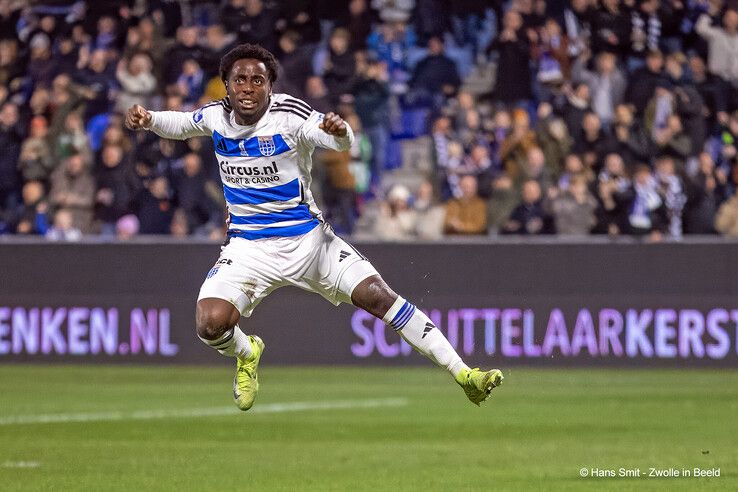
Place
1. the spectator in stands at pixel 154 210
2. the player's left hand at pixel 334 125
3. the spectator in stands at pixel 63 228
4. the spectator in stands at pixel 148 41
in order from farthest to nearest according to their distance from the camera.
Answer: the spectator in stands at pixel 148 41, the spectator in stands at pixel 154 210, the spectator in stands at pixel 63 228, the player's left hand at pixel 334 125

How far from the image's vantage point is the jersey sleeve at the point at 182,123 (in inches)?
Answer: 391

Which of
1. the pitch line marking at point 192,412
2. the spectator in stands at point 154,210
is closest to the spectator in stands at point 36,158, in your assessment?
the spectator in stands at point 154,210

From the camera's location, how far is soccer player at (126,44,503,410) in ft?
31.7

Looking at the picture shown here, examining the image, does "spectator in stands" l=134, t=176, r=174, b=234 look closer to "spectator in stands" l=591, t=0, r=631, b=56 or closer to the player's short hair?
"spectator in stands" l=591, t=0, r=631, b=56

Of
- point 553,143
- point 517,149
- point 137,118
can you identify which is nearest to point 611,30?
point 553,143

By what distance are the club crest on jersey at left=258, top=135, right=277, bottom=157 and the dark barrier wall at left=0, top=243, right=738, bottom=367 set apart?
8.03 m

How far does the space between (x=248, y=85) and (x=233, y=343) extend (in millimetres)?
1712

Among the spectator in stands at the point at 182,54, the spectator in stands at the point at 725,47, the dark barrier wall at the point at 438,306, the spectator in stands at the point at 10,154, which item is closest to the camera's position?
the dark barrier wall at the point at 438,306

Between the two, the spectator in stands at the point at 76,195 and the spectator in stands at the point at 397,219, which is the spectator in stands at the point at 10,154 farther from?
the spectator in stands at the point at 397,219

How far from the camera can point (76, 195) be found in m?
18.9

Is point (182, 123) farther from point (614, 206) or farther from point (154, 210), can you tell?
point (614, 206)

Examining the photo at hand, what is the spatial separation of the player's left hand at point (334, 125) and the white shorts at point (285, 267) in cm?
119

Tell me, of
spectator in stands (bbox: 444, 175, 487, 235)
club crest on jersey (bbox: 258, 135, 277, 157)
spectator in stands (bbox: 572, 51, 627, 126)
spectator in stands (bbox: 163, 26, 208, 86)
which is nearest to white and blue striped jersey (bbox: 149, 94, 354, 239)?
club crest on jersey (bbox: 258, 135, 277, 157)

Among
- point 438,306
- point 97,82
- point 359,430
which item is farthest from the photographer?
point 97,82
